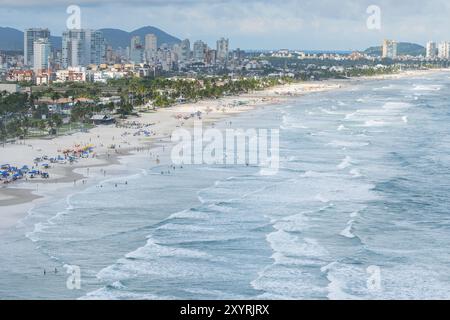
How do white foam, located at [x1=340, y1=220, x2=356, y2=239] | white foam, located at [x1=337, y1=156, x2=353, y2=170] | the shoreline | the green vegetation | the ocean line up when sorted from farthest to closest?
1. the green vegetation
2. white foam, located at [x1=337, y1=156, x2=353, y2=170]
3. the shoreline
4. white foam, located at [x1=340, y1=220, x2=356, y2=239]
5. the ocean

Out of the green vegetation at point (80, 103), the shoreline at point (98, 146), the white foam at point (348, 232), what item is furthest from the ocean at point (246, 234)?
the green vegetation at point (80, 103)

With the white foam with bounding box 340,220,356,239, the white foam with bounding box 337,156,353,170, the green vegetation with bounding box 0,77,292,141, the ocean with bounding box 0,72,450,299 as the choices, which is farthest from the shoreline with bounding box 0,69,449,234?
the white foam with bounding box 337,156,353,170

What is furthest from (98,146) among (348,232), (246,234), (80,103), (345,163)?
(348,232)

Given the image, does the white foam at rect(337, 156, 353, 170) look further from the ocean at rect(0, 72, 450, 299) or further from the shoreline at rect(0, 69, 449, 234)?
the shoreline at rect(0, 69, 449, 234)

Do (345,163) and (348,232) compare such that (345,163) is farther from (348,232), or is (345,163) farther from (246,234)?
(246,234)

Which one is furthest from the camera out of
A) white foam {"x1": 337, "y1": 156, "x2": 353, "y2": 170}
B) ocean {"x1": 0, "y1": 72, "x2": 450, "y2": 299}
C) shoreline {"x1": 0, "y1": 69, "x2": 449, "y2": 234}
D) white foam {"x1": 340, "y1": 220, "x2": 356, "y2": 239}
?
white foam {"x1": 337, "y1": 156, "x2": 353, "y2": 170}

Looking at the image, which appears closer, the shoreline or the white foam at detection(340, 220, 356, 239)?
the white foam at detection(340, 220, 356, 239)

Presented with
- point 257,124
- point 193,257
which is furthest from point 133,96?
point 193,257
